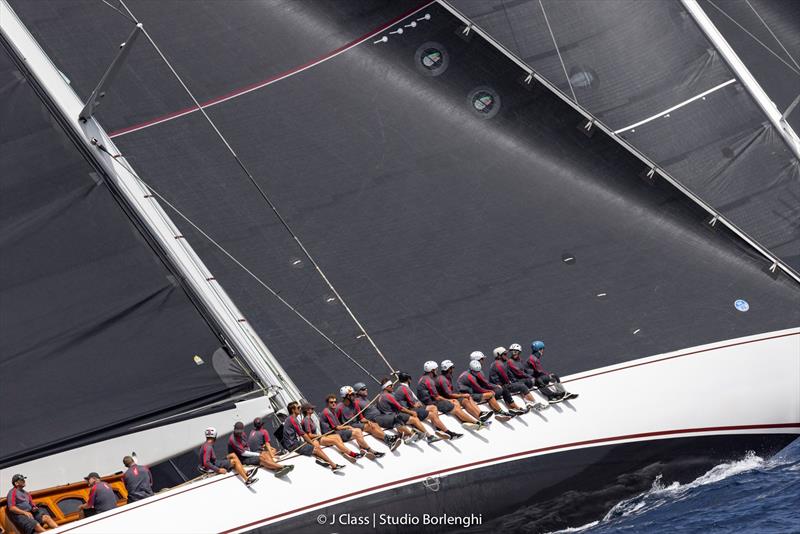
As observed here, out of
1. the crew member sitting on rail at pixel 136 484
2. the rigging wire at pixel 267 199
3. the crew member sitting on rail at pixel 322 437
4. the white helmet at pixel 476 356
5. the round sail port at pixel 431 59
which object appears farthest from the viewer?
the round sail port at pixel 431 59

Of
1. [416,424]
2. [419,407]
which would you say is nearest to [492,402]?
[419,407]

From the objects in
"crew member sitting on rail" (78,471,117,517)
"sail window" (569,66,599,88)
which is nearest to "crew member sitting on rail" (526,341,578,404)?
"sail window" (569,66,599,88)

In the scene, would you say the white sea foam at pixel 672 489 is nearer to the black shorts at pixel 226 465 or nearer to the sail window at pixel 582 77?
the black shorts at pixel 226 465

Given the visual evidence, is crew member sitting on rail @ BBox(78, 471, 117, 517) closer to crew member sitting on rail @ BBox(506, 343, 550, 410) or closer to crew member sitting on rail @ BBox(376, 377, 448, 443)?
crew member sitting on rail @ BBox(376, 377, 448, 443)

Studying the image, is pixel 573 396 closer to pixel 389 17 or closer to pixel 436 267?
pixel 436 267

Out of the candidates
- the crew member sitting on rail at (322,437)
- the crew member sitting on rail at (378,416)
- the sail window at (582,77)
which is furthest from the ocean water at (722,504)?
the sail window at (582,77)

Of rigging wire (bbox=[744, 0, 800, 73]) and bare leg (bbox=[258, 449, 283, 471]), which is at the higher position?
rigging wire (bbox=[744, 0, 800, 73])
